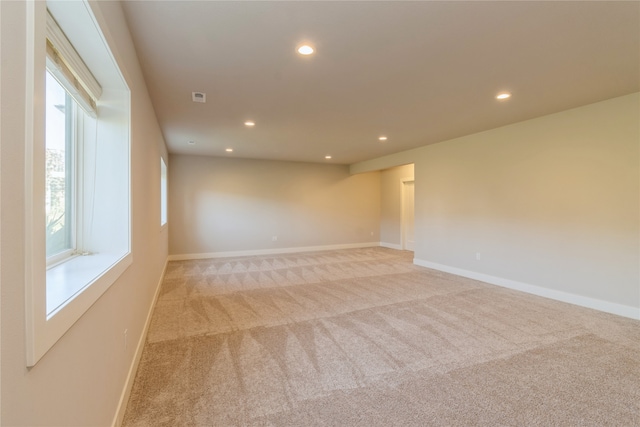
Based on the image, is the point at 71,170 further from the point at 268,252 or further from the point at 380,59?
the point at 268,252

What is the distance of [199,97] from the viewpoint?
326 centimetres

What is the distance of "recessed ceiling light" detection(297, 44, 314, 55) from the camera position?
223 cm

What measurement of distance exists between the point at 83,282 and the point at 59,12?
3.73 feet

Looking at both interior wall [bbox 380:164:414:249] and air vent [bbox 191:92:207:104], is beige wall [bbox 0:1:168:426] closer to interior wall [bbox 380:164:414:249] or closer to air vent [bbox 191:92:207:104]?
air vent [bbox 191:92:207:104]

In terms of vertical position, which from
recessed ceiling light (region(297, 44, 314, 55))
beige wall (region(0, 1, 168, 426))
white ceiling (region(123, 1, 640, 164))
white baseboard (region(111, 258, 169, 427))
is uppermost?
white ceiling (region(123, 1, 640, 164))

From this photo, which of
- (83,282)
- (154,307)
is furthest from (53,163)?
(154,307)

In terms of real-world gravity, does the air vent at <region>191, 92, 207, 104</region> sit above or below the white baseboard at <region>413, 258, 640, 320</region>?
above

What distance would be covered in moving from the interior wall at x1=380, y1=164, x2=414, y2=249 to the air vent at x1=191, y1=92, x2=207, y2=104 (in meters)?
6.04

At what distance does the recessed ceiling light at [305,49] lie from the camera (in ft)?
7.33

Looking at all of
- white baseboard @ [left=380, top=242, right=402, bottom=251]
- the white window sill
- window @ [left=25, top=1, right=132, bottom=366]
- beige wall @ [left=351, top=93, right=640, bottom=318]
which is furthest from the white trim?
white baseboard @ [left=380, top=242, right=402, bottom=251]

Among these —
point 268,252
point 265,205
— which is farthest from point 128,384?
point 265,205

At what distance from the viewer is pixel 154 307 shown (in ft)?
11.5

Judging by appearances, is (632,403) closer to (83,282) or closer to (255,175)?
(83,282)

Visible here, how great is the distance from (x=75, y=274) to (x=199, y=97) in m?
2.50
